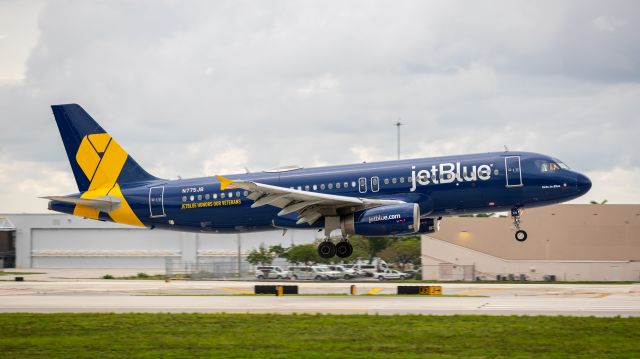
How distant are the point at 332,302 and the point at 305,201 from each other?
6.35 meters

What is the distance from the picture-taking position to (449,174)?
44.4 metres

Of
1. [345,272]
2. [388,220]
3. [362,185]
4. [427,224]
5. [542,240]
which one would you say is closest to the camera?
[388,220]

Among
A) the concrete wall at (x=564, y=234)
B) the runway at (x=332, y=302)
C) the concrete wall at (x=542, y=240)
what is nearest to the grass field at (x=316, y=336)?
the runway at (x=332, y=302)

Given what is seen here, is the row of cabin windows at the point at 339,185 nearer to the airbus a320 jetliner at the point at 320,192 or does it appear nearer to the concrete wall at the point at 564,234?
the airbus a320 jetliner at the point at 320,192

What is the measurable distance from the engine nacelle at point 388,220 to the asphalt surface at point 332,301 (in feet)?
10.4

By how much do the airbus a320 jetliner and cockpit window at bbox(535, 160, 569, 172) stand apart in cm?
5

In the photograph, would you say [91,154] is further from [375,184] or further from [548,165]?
[548,165]

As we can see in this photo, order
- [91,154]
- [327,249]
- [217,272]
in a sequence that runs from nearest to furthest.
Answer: [327,249], [91,154], [217,272]

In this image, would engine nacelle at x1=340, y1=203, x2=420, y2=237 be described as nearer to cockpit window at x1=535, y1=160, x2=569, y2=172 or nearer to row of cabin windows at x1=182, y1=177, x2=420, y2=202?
row of cabin windows at x1=182, y1=177, x2=420, y2=202

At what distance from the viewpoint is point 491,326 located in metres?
28.4

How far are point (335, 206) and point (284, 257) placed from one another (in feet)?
190

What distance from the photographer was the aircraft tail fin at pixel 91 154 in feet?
168

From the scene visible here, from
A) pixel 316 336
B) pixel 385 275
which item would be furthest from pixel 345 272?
pixel 316 336

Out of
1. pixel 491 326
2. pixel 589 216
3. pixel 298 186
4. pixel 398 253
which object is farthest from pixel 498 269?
pixel 491 326
